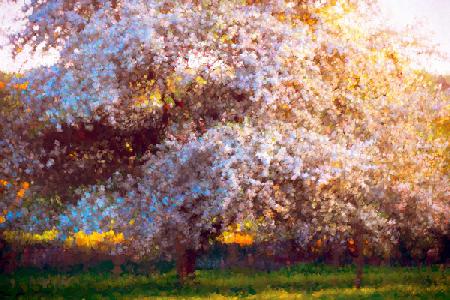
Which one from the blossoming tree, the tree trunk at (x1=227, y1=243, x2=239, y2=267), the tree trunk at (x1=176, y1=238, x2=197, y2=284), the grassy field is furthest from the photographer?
the tree trunk at (x1=227, y1=243, x2=239, y2=267)

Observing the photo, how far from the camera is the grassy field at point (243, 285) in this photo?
47.3 ft

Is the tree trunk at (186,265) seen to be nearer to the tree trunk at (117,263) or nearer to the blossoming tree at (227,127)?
the blossoming tree at (227,127)

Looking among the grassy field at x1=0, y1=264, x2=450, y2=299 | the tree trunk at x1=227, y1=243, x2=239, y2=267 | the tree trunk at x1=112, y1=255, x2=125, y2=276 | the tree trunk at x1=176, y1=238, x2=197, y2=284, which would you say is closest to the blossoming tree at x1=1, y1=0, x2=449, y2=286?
the tree trunk at x1=176, y1=238, x2=197, y2=284

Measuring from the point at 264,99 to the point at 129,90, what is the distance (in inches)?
123

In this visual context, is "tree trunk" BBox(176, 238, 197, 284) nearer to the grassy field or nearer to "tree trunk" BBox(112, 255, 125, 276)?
the grassy field

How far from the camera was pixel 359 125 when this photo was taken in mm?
14164

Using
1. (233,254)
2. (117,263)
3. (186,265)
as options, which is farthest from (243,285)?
(117,263)

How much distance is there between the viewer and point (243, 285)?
1697 centimetres

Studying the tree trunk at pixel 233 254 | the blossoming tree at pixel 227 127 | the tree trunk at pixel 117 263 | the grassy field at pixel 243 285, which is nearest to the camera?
the blossoming tree at pixel 227 127

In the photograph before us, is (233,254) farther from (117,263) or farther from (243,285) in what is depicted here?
(243,285)

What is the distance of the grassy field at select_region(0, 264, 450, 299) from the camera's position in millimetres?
14426

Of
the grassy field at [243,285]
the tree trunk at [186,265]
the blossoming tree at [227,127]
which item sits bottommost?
the grassy field at [243,285]

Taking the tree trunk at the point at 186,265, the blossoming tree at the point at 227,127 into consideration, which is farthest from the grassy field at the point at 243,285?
the blossoming tree at the point at 227,127

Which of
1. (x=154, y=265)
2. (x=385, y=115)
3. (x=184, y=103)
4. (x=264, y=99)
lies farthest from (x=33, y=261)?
(x=385, y=115)
